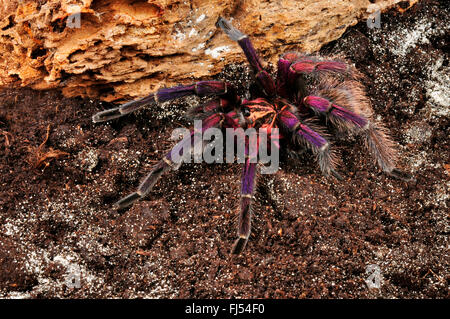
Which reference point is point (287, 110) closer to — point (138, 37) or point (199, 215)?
point (199, 215)

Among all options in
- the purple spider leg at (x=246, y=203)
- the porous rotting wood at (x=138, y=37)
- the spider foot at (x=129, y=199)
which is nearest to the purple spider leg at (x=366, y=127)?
the purple spider leg at (x=246, y=203)

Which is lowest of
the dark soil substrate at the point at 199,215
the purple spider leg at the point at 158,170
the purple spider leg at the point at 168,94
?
the dark soil substrate at the point at 199,215

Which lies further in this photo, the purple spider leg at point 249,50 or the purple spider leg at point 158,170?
the purple spider leg at point 249,50

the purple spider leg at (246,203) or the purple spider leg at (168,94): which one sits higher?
the purple spider leg at (168,94)

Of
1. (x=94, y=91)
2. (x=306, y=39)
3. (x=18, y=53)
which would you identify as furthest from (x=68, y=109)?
(x=306, y=39)

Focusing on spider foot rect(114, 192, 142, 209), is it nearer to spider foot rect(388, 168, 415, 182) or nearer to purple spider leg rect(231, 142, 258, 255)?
purple spider leg rect(231, 142, 258, 255)

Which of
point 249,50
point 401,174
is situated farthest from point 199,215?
point 401,174

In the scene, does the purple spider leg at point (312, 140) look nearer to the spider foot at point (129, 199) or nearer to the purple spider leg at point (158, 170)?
the purple spider leg at point (158, 170)
